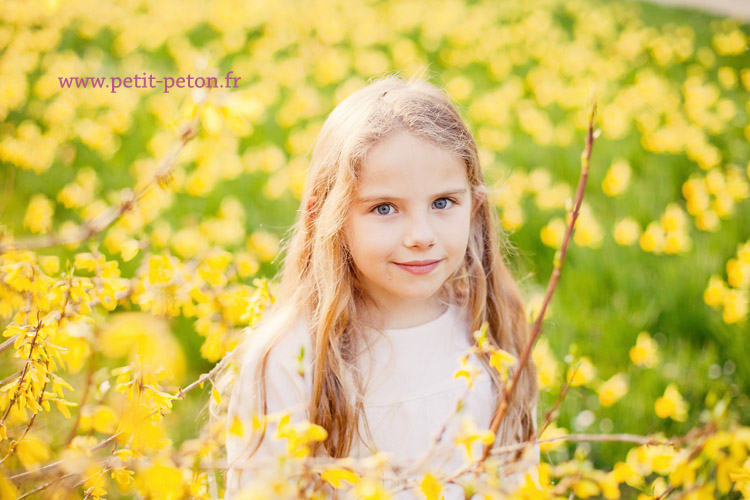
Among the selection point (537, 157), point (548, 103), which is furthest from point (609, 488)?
point (548, 103)

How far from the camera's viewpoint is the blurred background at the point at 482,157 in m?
2.43

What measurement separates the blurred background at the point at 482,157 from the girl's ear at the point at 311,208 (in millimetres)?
262

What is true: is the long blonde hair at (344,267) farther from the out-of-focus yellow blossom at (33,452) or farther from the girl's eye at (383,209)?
the out-of-focus yellow blossom at (33,452)

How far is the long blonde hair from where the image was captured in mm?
1595

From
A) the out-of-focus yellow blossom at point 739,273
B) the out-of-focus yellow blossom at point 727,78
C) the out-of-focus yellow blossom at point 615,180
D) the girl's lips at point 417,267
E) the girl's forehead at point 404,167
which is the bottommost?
the out-of-focus yellow blossom at point 739,273

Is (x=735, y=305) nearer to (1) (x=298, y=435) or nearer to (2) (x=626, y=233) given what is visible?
(2) (x=626, y=233)

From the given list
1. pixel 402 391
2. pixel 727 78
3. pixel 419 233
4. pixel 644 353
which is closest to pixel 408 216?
pixel 419 233

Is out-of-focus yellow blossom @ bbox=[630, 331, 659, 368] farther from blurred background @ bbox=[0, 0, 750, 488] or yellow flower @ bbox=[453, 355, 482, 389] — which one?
yellow flower @ bbox=[453, 355, 482, 389]

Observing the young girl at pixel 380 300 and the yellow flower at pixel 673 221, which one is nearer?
the young girl at pixel 380 300

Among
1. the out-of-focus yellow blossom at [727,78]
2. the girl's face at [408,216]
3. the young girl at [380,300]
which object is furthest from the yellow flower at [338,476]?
the out-of-focus yellow blossom at [727,78]

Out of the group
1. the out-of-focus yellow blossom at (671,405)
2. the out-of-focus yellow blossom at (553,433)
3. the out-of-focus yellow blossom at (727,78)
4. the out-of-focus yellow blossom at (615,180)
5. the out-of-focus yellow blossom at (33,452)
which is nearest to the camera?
the out-of-focus yellow blossom at (33,452)

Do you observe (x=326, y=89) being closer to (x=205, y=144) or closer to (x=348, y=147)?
(x=205, y=144)

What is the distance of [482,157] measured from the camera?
4.26 m

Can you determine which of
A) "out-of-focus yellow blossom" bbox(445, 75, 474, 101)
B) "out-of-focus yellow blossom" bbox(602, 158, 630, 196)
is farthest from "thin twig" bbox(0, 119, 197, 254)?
"out-of-focus yellow blossom" bbox(445, 75, 474, 101)
